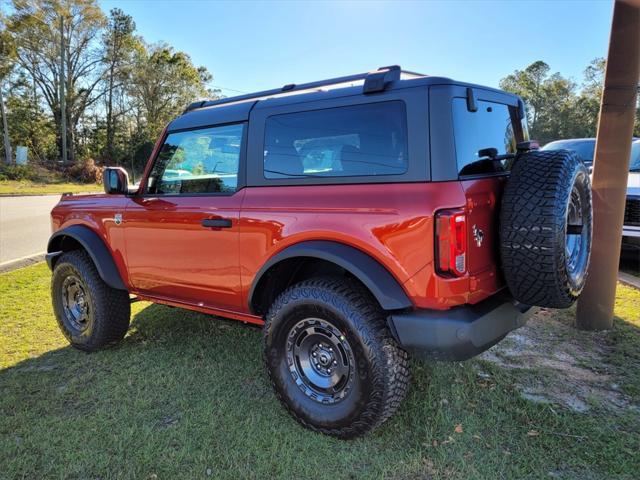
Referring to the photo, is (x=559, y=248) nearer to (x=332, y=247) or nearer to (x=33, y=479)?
(x=332, y=247)

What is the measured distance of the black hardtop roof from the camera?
2596 mm

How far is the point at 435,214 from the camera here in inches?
91.5

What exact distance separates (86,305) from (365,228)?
2.93 m

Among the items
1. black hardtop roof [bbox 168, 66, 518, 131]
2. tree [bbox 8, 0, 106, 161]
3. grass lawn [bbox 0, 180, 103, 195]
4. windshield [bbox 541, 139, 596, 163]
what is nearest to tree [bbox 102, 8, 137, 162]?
tree [bbox 8, 0, 106, 161]

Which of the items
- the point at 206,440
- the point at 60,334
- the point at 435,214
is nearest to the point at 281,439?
the point at 206,440

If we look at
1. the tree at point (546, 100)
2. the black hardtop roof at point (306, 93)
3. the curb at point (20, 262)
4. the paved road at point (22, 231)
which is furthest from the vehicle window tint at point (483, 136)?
the tree at point (546, 100)

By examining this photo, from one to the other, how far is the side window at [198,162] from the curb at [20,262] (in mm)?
4460

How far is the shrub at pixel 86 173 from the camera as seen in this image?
31859 millimetres

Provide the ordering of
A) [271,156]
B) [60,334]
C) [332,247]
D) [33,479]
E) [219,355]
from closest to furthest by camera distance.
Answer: [33,479], [332,247], [271,156], [219,355], [60,334]

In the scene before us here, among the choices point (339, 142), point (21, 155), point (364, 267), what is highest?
point (21, 155)

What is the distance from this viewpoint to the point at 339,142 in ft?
9.26

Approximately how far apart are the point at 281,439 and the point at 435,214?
160 centimetres

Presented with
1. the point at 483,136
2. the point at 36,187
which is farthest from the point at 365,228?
the point at 36,187

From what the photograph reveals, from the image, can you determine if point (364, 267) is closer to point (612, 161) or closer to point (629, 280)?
point (612, 161)
